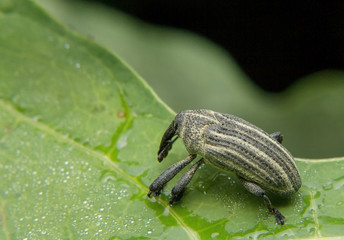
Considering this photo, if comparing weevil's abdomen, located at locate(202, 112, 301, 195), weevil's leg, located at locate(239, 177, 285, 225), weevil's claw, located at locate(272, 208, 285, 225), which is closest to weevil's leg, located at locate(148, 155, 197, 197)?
weevil's abdomen, located at locate(202, 112, 301, 195)

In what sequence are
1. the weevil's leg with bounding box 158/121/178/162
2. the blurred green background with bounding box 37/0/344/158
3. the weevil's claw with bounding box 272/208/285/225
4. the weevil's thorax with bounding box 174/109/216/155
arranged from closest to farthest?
the weevil's claw with bounding box 272/208/285/225, the weevil's thorax with bounding box 174/109/216/155, the weevil's leg with bounding box 158/121/178/162, the blurred green background with bounding box 37/0/344/158

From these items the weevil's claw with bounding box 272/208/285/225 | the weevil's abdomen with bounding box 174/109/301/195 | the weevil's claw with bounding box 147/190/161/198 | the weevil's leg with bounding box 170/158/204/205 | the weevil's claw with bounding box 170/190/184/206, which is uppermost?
the weevil's abdomen with bounding box 174/109/301/195

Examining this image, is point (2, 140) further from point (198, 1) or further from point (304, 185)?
point (198, 1)

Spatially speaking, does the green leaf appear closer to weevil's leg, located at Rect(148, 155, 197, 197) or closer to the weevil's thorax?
weevil's leg, located at Rect(148, 155, 197, 197)

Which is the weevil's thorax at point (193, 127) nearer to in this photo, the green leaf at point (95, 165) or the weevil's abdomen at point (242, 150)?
the weevil's abdomen at point (242, 150)

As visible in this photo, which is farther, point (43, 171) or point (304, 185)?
point (43, 171)

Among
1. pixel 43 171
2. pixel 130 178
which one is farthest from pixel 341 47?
pixel 43 171

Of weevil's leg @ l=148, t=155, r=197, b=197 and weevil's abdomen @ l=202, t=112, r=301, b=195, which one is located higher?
weevil's abdomen @ l=202, t=112, r=301, b=195

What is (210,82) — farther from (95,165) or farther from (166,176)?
(95,165)
